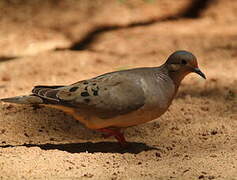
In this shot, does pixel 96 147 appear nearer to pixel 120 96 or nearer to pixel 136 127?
pixel 120 96

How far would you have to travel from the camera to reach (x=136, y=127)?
5824mm

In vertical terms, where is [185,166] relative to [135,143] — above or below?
below

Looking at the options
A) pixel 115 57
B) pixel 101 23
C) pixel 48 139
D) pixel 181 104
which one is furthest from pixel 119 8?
pixel 48 139

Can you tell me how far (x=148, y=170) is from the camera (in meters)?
4.54

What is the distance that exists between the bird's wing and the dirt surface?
42 centimetres

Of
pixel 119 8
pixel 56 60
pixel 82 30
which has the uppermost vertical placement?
pixel 119 8

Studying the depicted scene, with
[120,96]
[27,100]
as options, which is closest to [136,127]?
[120,96]

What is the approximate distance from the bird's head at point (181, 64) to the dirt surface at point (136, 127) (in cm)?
67

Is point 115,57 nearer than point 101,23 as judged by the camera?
Yes

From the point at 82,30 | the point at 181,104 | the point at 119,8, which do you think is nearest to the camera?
the point at 181,104

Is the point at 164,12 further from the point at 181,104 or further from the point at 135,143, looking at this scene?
the point at 135,143

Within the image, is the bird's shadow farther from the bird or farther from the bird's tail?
the bird's tail

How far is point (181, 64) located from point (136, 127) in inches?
39.1

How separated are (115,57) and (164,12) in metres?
2.14
